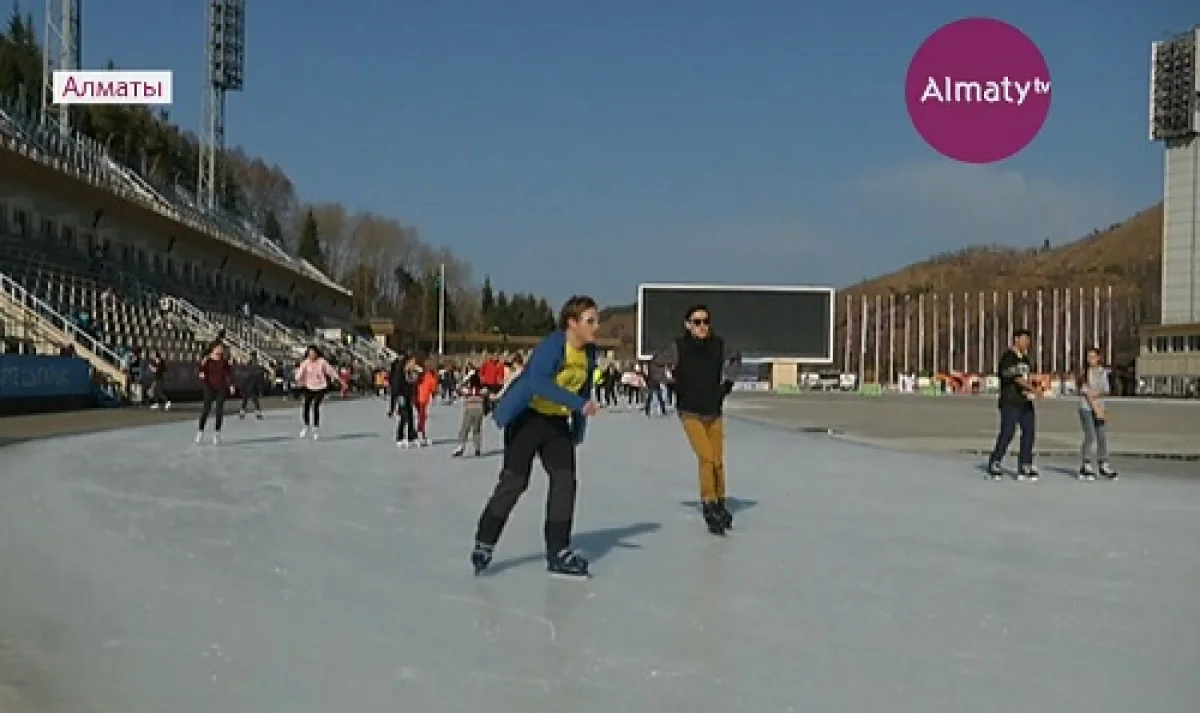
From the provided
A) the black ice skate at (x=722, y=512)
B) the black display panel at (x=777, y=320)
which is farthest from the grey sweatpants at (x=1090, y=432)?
the black display panel at (x=777, y=320)

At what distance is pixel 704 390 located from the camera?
8.85 meters

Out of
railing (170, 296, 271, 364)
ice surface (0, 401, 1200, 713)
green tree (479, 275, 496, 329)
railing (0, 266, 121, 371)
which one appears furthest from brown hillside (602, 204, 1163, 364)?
ice surface (0, 401, 1200, 713)

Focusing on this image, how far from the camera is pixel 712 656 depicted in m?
5.23

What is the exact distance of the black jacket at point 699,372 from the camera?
885 centimetres

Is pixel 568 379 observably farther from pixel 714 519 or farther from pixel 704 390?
pixel 714 519

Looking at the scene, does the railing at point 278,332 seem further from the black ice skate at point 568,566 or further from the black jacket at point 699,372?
the black ice skate at point 568,566

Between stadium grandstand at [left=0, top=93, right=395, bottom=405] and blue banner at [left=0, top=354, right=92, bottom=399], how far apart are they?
0.24 meters

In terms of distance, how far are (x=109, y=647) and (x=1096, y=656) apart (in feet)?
13.2

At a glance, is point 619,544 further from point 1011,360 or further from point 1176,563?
point 1011,360

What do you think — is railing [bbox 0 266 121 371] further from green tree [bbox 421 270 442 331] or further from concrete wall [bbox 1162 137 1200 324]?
concrete wall [bbox 1162 137 1200 324]

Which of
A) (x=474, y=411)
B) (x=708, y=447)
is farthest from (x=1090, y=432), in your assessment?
(x=474, y=411)

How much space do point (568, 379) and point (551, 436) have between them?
33 centimetres

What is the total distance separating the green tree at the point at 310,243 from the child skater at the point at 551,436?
95234mm

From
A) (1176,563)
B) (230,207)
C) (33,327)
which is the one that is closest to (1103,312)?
(230,207)
